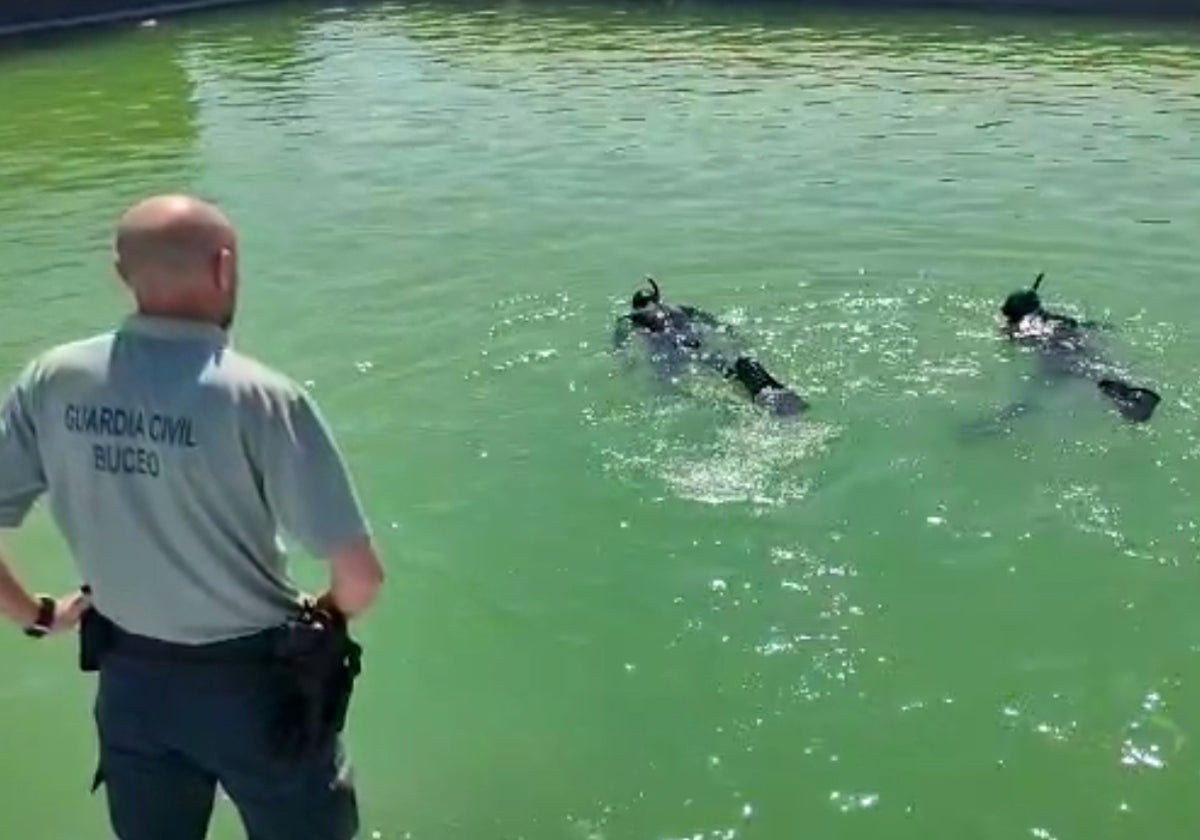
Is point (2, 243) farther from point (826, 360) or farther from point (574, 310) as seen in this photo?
point (826, 360)

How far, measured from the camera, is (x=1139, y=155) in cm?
1512

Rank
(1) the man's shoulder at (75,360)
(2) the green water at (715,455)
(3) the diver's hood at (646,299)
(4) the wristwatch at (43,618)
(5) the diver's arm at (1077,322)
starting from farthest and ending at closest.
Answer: (3) the diver's hood at (646,299) < (5) the diver's arm at (1077,322) < (2) the green water at (715,455) < (4) the wristwatch at (43,618) < (1) the man's shoulder at (75,360)

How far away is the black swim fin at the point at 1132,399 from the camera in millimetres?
8336

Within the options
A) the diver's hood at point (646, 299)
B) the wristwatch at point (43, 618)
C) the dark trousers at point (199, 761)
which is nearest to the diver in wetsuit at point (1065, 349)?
the diver's hood at point (646, 299)

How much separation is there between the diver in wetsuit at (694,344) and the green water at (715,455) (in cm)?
19

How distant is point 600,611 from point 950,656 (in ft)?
4.81

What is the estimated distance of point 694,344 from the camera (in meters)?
9.33

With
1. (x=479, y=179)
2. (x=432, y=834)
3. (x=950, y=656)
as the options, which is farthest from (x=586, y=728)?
(x=479, y=179)

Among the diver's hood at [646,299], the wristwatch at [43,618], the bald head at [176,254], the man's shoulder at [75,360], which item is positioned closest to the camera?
the bald head at [176,254]

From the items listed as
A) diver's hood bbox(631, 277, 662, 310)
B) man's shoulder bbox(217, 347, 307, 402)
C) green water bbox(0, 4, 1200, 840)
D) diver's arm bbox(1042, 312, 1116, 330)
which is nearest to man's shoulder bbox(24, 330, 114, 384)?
man's shoulder bbox(217, 347, 307, 402)

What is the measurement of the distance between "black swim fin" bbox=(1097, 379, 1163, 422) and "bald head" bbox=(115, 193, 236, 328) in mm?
6352

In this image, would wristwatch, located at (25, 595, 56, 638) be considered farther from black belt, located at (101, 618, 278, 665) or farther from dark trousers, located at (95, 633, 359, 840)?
black belt, located at (101, 618, 278, 665)

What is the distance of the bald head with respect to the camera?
3.01 metres

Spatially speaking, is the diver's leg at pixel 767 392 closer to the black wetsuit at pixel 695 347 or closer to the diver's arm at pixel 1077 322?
the black wetsuit at pixel 695 347
